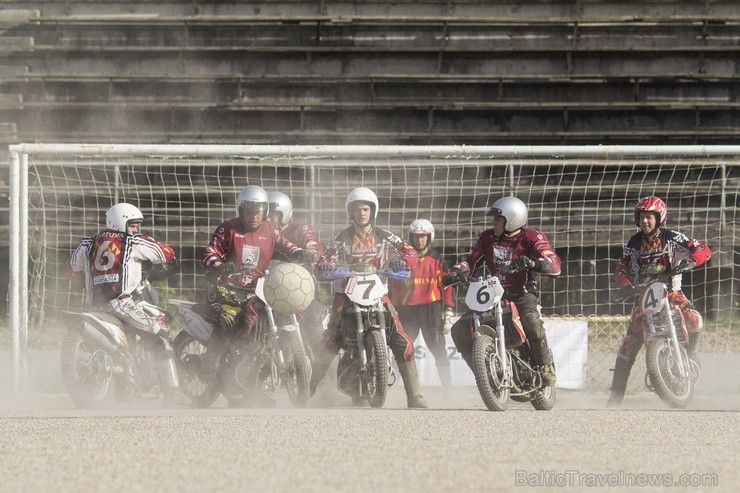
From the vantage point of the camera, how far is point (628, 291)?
10.4 meters

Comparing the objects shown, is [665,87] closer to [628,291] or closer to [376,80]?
[376,80]

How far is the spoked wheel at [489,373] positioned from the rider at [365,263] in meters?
0.93

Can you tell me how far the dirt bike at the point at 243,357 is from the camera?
9781mm

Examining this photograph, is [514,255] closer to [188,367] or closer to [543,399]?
[543,399]

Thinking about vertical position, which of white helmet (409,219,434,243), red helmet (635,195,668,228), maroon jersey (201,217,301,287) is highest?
red helmet (635,195,668,228)

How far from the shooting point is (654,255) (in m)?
10.6

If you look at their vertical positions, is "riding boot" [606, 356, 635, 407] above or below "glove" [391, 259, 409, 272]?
below

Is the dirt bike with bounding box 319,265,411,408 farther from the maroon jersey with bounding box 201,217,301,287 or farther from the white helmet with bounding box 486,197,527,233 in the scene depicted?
the white helmet with bounding box 486,197,527,233

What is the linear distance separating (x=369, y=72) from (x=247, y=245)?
9088mm

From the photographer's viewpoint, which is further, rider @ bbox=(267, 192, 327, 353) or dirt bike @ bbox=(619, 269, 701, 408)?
rider @ bbox=(267, 192, 327, 353)

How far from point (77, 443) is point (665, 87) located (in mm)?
14013

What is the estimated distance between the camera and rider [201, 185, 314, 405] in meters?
10.3

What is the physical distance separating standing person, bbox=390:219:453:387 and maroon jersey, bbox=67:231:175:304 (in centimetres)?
245

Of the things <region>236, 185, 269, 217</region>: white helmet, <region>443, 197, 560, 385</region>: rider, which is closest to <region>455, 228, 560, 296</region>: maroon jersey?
<region>443, 197, 560, 385</region>: rider
